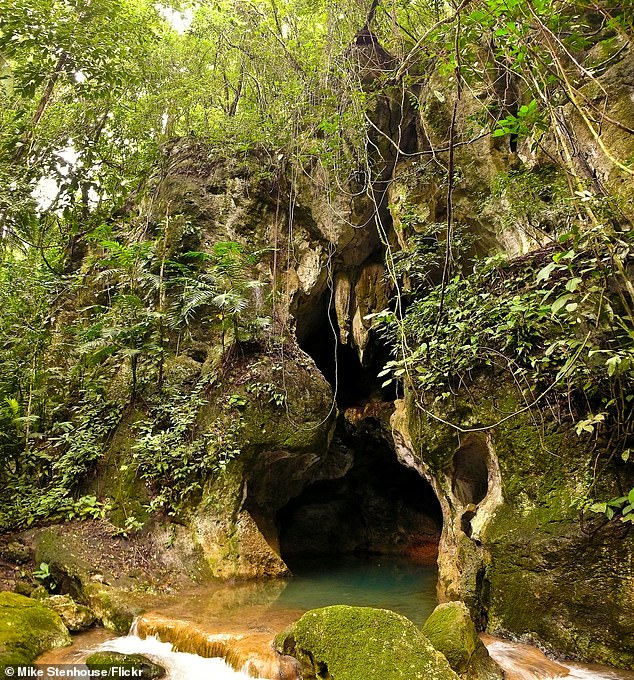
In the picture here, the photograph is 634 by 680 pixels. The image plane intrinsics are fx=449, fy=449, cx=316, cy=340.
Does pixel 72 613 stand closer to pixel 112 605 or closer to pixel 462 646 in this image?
pixel 112 605

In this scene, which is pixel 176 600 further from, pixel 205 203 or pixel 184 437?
pixel 205 203

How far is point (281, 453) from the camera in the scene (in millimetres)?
8289

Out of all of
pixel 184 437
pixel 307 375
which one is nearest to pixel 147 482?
pixel 184 437

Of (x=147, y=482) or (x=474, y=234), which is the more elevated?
(x=474, y=234)

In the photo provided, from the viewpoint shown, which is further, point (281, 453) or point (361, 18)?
point (361, 18)

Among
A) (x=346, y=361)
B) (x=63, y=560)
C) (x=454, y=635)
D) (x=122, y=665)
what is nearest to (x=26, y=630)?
(x=122, y=665)

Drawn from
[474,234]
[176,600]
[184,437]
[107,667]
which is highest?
Result: [474,234]

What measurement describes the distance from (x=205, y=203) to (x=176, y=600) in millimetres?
8225

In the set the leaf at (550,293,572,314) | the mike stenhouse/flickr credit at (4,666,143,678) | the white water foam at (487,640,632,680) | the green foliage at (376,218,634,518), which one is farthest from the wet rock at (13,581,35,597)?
the leaf at (550,293,572,314)

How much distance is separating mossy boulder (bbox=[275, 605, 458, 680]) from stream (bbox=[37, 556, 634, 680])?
0.31 metres

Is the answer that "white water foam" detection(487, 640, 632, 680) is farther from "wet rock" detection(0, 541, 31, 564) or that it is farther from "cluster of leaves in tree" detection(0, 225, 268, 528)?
"wet rock" detection(0, 541, 31, 564)

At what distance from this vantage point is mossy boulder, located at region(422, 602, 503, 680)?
3.91 metres

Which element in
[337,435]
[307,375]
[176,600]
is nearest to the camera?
[176,600]

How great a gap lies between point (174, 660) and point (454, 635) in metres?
2.82
